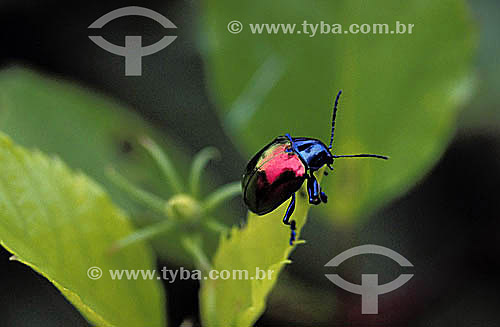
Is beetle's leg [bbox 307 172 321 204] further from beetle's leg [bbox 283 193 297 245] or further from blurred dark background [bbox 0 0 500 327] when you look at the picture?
blurred dark background [bbox 0 0 500 327]

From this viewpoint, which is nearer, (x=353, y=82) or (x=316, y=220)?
(x=353, y=82)

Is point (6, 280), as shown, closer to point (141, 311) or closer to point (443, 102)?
point (141, 311)

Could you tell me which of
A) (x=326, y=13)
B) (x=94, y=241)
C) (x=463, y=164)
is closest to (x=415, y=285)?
(x=463, y=164)
